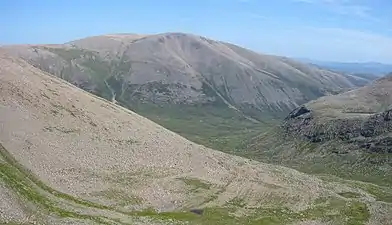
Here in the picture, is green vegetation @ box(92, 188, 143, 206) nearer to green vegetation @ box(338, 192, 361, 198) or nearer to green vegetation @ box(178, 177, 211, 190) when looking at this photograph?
green vegetation @ box(178, 177, 211, 190)

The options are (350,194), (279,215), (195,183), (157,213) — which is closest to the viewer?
(157,213)

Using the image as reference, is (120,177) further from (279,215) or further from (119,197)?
(279,215)

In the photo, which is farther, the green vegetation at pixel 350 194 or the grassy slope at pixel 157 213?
the green vegetation at pixel 350 194

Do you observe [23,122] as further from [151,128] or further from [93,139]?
[151,128]

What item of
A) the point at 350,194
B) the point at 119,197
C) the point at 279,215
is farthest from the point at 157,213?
the point at 350,194

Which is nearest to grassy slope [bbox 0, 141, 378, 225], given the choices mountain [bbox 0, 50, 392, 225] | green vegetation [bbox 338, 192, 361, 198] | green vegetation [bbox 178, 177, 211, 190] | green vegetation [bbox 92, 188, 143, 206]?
green vegetation [bbox 178, 177, 211, 190]

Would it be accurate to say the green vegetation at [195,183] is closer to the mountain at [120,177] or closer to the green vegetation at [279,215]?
the mountain at [120,177]

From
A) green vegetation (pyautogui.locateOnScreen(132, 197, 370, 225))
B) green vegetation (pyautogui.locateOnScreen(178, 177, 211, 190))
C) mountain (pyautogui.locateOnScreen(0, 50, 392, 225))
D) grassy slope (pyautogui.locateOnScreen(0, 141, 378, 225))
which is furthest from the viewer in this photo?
green vegetation (pyautogui.locateOnScreen(178, 177, 211, 190))

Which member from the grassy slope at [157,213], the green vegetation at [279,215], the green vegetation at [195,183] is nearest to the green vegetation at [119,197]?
the grassy slope at [157,213]

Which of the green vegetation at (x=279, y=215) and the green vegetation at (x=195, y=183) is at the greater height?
the green vegetation at (x=195, y=183)
